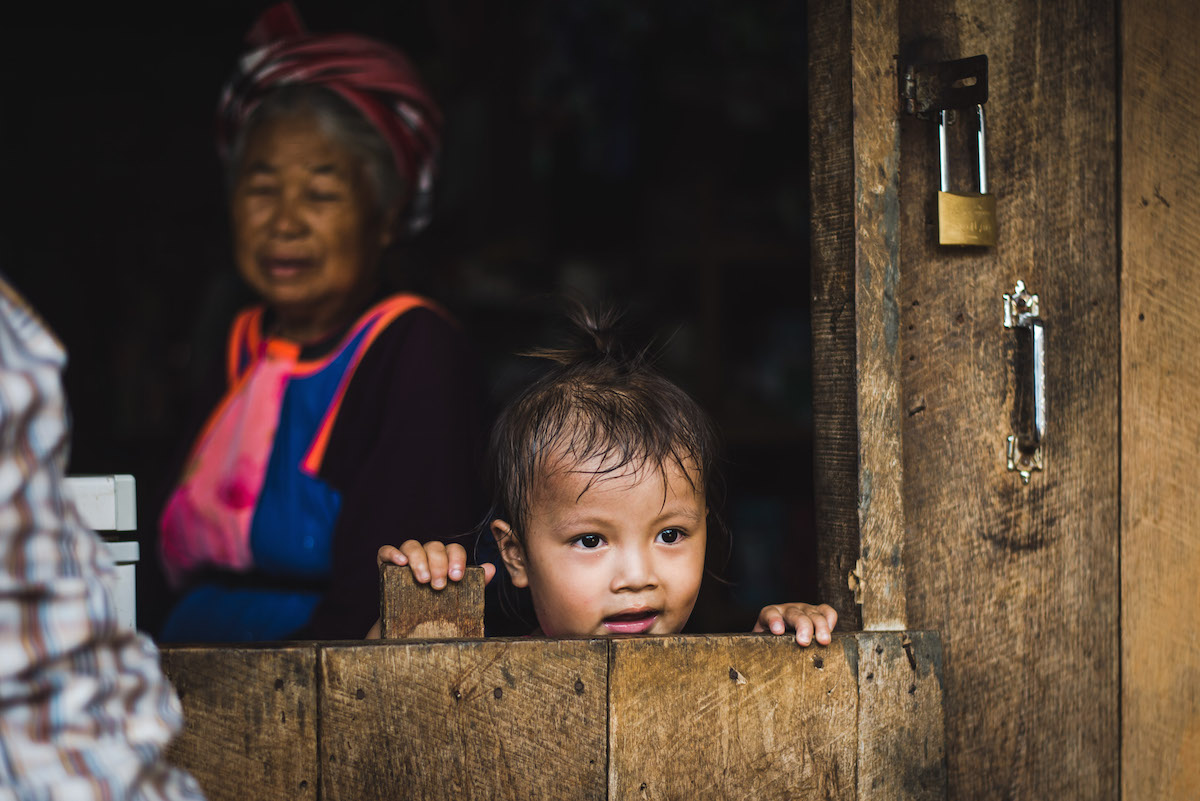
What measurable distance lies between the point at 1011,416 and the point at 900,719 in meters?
0.48

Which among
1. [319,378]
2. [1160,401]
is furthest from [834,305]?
[319,378]

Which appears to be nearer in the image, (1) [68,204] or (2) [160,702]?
(2) [160,702]

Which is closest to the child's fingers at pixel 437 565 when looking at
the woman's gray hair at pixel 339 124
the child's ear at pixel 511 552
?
the child's ear at pixel 511 552

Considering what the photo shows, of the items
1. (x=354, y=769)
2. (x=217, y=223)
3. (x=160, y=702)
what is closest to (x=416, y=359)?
(x=354, y=769)

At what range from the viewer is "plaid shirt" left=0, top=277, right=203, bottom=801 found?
76 centimetres

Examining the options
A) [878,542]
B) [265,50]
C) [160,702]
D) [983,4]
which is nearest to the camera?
[160,702]

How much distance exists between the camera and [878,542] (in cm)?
156

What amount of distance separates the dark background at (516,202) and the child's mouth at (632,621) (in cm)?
167

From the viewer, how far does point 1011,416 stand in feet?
5.46

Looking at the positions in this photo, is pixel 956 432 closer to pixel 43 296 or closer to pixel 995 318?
pixel 995 318

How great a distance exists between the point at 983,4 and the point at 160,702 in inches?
57.5

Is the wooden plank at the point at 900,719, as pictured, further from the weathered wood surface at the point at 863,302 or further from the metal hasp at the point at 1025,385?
the metal hasp at the point at 1025,385

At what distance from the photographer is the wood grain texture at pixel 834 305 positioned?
1.56 m

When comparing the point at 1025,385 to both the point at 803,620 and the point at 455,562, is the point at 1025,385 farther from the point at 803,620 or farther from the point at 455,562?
the point at 455,562
